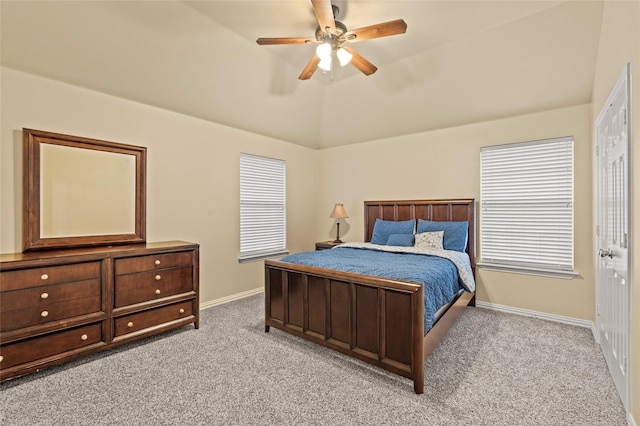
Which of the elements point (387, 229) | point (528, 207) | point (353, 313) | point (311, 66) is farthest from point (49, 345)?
point (528, 207)

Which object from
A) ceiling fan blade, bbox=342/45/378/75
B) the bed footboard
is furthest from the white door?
ceiling fan blade, bbox=342/45/378/75

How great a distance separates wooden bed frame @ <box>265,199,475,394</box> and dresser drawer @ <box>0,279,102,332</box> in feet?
5.14

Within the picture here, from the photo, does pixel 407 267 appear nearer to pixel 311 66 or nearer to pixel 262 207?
pixel 311 66

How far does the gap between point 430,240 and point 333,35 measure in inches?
106

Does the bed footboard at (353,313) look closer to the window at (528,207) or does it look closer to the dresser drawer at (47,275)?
the dresser drawer at (47,275)

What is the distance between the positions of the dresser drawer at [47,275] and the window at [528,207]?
14.5 feet

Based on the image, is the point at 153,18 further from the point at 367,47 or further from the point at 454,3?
the point at 454,3

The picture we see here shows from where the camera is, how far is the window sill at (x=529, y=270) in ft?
11.5

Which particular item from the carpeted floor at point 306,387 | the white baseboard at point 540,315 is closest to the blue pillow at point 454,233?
the white baseboard at point 540,315

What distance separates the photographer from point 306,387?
225 centimetres

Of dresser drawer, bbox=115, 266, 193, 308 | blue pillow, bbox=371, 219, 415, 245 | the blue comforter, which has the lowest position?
dresser drawer, bbox=115, 266, 193, 308

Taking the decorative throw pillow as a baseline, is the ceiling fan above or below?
above

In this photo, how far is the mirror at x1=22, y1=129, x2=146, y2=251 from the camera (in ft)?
8.91

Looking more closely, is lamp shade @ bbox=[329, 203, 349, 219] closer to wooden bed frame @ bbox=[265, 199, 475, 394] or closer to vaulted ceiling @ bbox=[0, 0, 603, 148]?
vaulted ceiling @ bbox=[0, 0, 603, 148]
